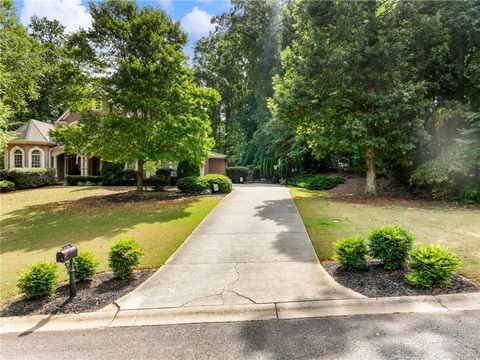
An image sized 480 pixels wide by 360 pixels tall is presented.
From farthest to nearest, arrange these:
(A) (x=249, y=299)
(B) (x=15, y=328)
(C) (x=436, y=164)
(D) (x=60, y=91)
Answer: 1. (D) (x=60, y=91)
2. (C) (x=436, y=164)
3. (A) (x=249, y=299)
4. (B) (x=15, y=328)

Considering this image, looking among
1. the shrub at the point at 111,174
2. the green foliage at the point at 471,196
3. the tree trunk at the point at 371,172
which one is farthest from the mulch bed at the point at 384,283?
the shrub at the point at 111,174

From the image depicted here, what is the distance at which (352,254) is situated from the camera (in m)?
5.80

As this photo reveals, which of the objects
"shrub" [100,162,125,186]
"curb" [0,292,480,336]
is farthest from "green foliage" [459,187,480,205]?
"shrub" [100,162,125,186]

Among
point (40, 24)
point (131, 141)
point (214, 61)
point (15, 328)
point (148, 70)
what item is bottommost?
point (15, 328)

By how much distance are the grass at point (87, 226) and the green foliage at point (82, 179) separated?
286 inches

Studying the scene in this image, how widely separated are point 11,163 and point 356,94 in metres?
27.0

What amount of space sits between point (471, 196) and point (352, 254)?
11.8 m

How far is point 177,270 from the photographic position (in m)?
6.60

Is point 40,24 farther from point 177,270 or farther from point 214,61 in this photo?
point 177,270

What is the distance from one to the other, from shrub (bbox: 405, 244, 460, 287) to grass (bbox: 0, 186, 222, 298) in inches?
204

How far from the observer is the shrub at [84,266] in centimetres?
596

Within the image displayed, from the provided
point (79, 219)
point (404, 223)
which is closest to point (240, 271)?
point (404, 223)

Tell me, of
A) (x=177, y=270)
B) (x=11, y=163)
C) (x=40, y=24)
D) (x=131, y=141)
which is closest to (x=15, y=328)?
(x=177, y=270)

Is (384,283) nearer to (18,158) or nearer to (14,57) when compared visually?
(14,57)
